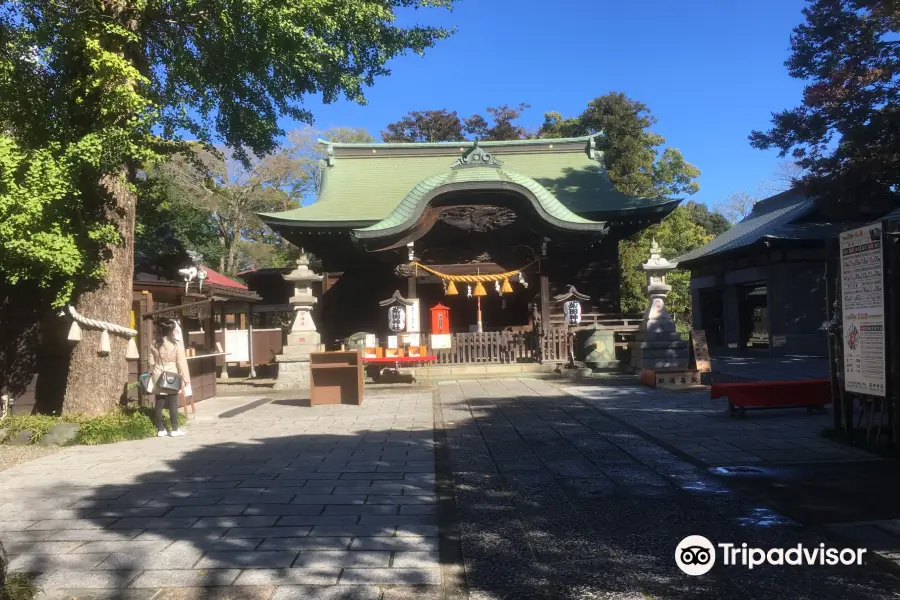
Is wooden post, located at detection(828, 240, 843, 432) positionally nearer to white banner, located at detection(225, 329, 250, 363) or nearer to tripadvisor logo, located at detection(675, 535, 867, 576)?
tripadvisor logo, located at detection(675, 535, 867, 576)

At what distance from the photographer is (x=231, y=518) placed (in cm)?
493

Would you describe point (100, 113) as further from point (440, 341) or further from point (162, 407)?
point (440, 341)

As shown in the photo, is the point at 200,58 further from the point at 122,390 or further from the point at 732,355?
the point at 732,355

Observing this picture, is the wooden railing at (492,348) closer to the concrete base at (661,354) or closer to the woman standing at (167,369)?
the concrete base at (661,354)

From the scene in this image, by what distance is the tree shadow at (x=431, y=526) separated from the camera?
3680mm

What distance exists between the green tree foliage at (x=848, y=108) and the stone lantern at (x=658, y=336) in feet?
17.4

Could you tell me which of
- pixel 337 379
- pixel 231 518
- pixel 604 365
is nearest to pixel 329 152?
pixel 604 365

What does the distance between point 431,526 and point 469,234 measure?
1425 cm

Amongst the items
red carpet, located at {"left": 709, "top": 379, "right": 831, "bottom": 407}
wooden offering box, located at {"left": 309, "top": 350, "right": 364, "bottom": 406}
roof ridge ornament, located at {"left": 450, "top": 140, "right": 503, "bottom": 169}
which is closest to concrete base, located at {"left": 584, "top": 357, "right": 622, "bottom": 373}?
roof ridge ornament, located at {"left": 450, "top": 140, "right": 503, "bottom": 169}

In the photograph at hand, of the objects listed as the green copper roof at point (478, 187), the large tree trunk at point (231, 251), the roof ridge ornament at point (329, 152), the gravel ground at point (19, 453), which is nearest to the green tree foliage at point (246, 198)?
the large tree trunk at point (231, 251)

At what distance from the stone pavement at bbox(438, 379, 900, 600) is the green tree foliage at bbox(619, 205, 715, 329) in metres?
20.6

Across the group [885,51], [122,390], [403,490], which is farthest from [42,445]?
[885,51]

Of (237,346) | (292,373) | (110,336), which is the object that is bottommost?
(292,373)

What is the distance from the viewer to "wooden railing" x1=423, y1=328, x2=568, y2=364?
1681 cm
